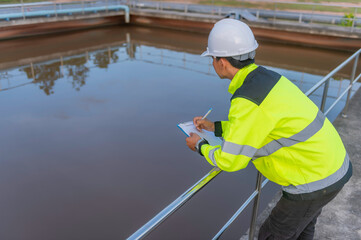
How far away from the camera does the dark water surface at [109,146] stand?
4023mm

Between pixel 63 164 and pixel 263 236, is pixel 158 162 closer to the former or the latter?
pixel 63 164

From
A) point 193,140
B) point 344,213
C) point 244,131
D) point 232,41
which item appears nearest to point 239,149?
point 244,131

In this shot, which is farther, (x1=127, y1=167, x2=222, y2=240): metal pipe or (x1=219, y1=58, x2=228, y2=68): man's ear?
(x1=219, y1=58, x2=228, y2=68): man's ear

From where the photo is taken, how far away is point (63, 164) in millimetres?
4988

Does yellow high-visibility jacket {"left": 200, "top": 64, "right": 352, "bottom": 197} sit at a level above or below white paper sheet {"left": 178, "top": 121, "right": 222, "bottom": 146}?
above

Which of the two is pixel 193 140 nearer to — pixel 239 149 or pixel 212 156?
pixel 212 156

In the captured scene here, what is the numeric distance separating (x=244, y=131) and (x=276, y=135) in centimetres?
19

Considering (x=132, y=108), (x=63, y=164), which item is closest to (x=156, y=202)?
(x=63, y=164)

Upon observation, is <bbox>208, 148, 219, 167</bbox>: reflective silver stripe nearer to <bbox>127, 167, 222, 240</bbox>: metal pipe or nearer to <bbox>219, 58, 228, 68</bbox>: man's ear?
<bbox>127, 167, 222, 240</bbox>: metal pipe

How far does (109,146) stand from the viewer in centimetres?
548

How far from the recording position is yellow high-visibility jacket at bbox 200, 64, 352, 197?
1.35m

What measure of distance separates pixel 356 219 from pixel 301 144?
1.32m

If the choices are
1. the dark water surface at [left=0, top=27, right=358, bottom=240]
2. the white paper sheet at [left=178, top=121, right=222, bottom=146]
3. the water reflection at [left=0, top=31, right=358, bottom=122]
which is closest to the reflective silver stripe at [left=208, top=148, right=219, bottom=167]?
the white paper sheet at [left=178, top=121, right=222, bottom=146]

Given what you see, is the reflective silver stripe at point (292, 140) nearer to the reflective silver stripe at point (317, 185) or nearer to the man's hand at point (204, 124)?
the reflective silver stripe at point (317, 185)
